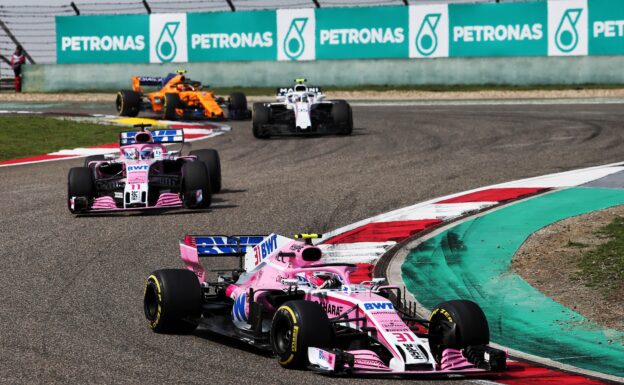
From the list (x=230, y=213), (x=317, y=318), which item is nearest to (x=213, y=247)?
(x=317, y=318)

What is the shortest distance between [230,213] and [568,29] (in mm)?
21917

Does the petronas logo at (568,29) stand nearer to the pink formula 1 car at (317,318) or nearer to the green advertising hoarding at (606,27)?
the green advertising hoarding at (606,27)

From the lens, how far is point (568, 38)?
36.1m

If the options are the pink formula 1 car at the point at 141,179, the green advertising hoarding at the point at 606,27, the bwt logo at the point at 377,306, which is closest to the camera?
the bwt logo at the point at 377,306

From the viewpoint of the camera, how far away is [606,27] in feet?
118

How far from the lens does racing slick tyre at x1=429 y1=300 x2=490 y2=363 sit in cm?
892

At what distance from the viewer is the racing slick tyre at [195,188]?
16922mm

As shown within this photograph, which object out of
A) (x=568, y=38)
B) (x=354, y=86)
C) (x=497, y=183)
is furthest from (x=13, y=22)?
(x=497, y=183)

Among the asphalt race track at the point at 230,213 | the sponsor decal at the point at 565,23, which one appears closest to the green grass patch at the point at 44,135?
the asphalt race track at the point at 230,213

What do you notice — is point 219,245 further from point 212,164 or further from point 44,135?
point 44,135

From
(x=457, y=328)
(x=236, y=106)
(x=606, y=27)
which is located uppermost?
(x=606, y=27)

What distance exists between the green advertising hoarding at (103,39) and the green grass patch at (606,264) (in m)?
27.9

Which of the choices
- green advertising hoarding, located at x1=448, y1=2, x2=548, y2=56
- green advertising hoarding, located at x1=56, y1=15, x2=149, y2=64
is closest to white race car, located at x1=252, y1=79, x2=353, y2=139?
green advertising hoarding, located at x1=448, y1=2, x2=548, y2=56

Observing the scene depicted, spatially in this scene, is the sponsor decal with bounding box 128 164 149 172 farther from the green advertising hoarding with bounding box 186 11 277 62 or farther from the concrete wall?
the green advertising hoarding with bounding box 186 11 277 62
